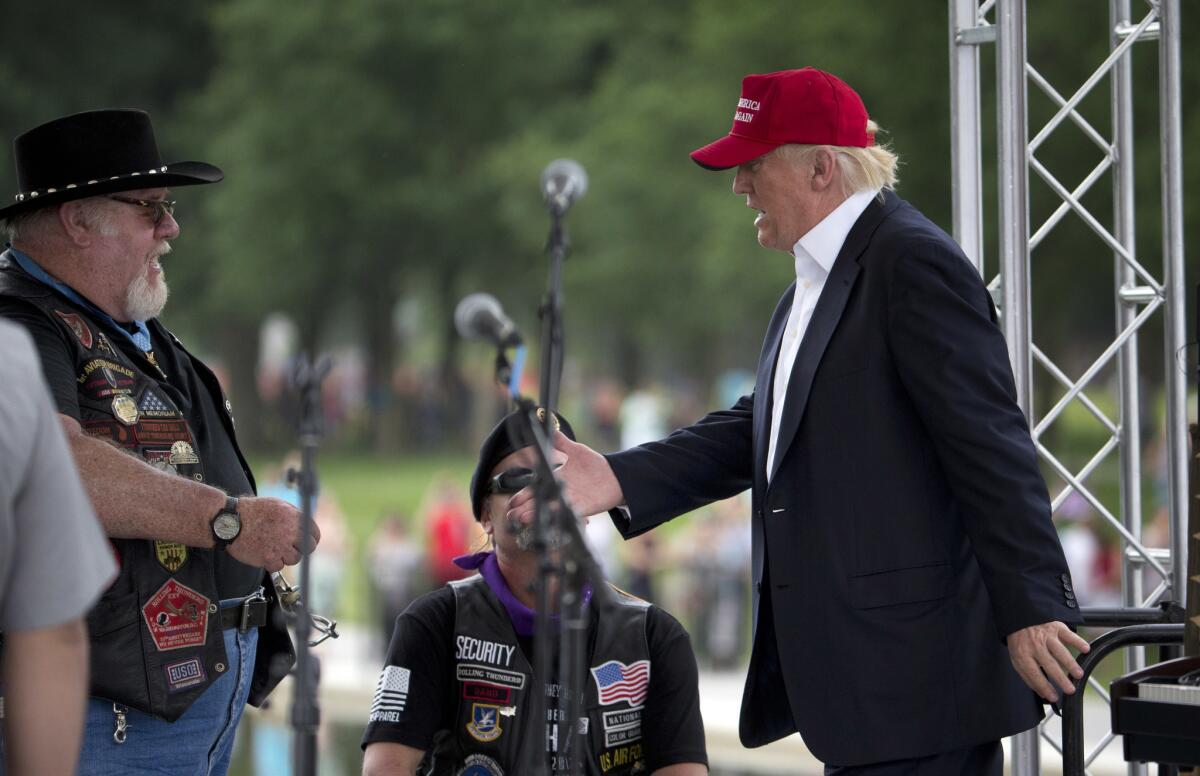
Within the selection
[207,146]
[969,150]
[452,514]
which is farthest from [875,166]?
[207,146]

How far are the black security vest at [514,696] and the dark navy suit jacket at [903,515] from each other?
0.42 m

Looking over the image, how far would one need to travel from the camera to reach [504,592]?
3154 mm

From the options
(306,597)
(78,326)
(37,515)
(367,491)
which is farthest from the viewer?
(367,491)

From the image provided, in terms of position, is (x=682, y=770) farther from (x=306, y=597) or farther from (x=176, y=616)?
(x=306, y=597)

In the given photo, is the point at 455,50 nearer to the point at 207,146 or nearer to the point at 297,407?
the point at 207,146

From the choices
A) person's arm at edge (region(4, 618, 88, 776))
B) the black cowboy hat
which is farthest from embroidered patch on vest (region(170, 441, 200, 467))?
person's arm at edge (region(4, 618, 88, 776))

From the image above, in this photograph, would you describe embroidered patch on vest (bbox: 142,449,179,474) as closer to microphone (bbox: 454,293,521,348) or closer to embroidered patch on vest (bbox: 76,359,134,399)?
embroidered patch on vest (bbox: 76,359,134,399)

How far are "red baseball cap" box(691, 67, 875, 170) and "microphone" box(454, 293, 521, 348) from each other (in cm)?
94

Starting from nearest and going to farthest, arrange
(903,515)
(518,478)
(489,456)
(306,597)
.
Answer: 1. (306,597)
2. (518,478)
3. (903,515)
4. (489,456)

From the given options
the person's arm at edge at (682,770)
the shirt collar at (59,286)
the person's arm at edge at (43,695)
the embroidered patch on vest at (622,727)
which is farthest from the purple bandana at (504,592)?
the person's arm at edge at (43,695)

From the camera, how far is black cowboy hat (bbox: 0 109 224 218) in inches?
115

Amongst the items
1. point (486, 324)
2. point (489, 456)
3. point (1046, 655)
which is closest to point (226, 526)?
point (489, 456)

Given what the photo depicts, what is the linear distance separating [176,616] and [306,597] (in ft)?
3.03

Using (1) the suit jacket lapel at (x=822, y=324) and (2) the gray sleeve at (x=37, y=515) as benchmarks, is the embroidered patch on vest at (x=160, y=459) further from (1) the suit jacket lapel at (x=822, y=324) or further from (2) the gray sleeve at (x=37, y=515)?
(1) the suit jacket lapel at (x=822, y=324)
